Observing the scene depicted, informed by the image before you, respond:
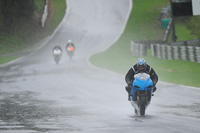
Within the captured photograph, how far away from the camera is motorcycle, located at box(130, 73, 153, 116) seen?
11.4 m

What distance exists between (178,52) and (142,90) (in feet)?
→ 68.1

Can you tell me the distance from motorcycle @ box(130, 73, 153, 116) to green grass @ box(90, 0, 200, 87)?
28.3ft

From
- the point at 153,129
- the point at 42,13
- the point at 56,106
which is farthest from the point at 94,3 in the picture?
the point at 153,129

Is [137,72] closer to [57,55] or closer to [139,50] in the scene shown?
[57,55]

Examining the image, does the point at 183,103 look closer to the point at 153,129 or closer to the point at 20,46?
the point at 153,129

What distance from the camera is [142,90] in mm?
11375

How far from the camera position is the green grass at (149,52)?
81.4 feet

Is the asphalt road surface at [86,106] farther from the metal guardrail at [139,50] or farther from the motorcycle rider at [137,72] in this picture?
the metal guardrail at [139,50]

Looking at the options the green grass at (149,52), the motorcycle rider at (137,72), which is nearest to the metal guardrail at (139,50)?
the green grass at (149,52)

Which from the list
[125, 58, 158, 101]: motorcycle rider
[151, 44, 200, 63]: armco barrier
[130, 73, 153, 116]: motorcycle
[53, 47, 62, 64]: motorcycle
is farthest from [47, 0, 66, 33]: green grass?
[130, 73, 153, 116]: motorcycle

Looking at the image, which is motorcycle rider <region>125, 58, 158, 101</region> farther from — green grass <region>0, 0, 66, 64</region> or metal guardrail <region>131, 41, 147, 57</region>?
green grass <region>0, 0, 66, 64</region>

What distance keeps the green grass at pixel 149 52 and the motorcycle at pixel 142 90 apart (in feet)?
28.3

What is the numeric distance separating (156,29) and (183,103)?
46.0m

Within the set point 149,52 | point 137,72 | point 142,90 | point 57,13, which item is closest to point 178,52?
point 149,52
